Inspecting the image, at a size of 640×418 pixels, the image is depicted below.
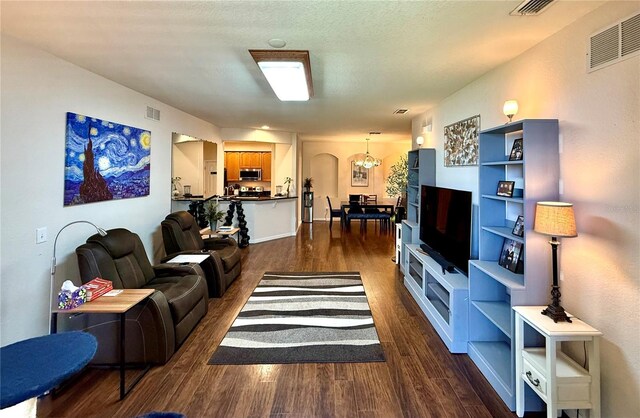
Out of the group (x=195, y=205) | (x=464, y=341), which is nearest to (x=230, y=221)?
(x=195, y=205)

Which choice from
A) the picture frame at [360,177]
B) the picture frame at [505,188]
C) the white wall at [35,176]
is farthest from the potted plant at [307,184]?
the picture frame at [505,188]

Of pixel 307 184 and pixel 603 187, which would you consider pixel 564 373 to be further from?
pixel 307 184

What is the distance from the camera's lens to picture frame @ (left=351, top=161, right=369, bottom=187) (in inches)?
434

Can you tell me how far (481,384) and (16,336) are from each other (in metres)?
3.67

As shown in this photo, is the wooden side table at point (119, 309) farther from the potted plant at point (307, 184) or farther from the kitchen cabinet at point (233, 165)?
the potted plant at point (307, 184)

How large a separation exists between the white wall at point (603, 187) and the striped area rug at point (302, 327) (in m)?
1.54

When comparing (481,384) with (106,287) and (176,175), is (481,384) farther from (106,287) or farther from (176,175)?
(176,175)

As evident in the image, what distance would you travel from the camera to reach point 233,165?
9750mm

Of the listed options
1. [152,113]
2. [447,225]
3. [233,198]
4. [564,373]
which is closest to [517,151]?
[447,225]

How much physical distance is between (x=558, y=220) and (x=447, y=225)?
5.45 feet

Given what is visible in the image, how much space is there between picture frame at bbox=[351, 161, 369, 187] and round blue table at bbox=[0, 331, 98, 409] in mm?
10040

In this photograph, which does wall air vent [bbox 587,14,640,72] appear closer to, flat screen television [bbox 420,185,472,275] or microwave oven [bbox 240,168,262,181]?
flat screen television [bbox 420,185,472,275]

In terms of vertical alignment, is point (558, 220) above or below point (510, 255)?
above

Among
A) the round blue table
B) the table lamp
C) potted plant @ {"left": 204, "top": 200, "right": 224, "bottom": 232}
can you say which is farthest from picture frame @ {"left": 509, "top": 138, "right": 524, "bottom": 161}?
potted plant @ {"left": 204, "top": 200, "right": 224, "bottom": 232}
